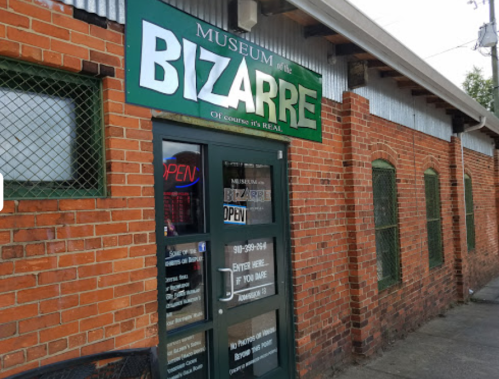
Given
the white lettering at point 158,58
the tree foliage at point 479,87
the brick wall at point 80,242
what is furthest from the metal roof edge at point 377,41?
the tree foliage at point 479,87

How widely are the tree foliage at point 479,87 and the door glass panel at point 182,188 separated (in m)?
20.9

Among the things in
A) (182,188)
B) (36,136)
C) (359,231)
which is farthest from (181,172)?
(359,231)

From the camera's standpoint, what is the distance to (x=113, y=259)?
2.59 m

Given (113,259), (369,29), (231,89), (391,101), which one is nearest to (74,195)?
(113,259)

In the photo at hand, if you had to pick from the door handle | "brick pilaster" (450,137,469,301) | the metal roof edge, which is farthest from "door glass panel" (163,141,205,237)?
"brick pilaster" (450,137,469,301)

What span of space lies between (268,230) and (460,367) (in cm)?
300

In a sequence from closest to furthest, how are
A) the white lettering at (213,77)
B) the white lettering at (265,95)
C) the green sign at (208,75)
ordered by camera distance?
the green sign at (208,75) < the white lettering at (213,77) < the white lettering at (265,95)

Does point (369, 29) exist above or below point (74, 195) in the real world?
above

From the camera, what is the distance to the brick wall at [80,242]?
218 cm

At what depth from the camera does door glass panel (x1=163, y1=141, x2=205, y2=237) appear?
123 inches

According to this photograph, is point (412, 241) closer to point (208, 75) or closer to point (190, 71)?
point (208, 75)

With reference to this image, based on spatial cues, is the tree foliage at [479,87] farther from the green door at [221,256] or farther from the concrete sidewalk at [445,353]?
the green door at [221,256]

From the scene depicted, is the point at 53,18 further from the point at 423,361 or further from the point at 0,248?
the point at 423,361

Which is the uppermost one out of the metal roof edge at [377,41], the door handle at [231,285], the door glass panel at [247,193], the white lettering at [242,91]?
the metal roof edge at [377,41]
